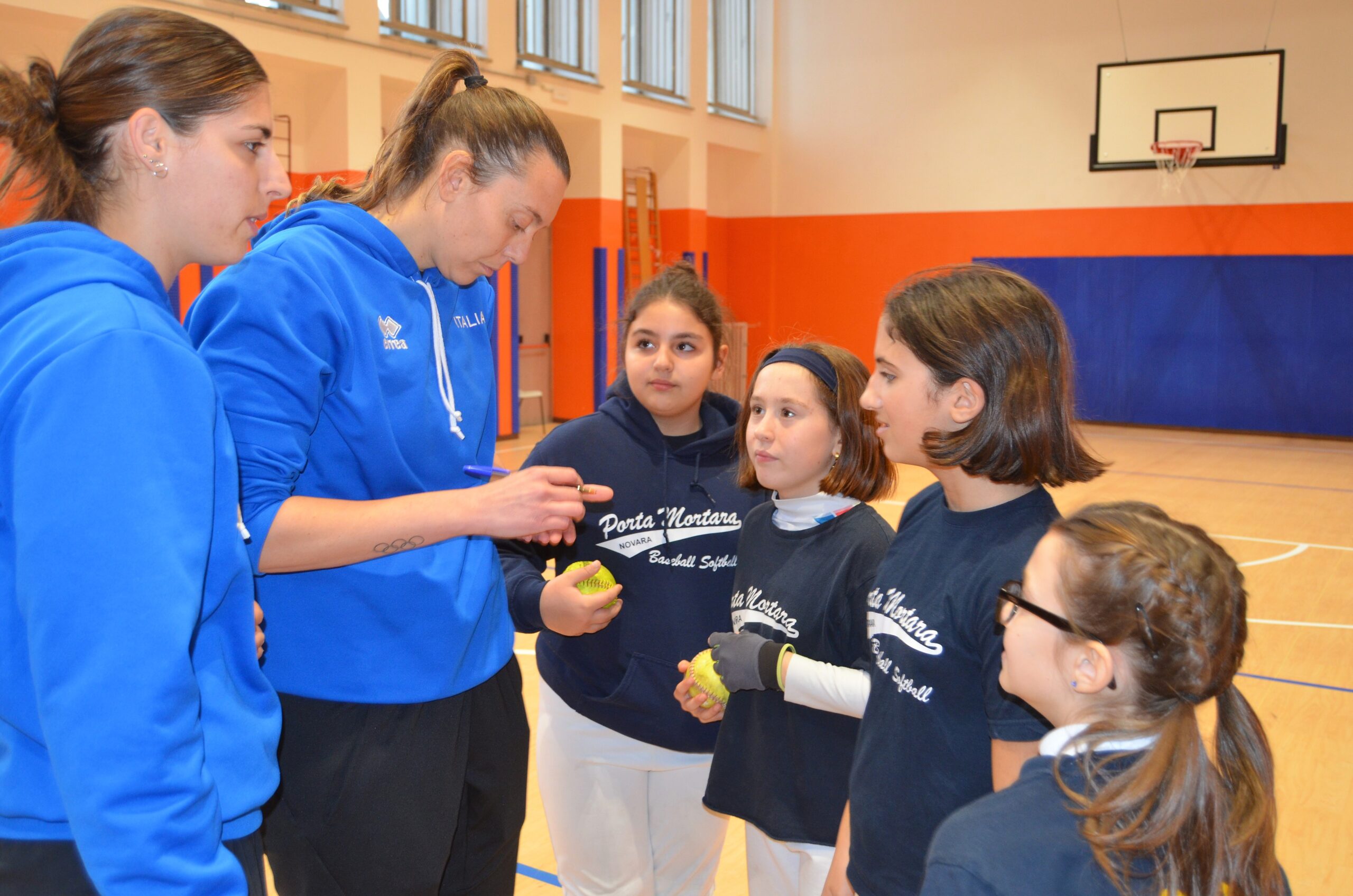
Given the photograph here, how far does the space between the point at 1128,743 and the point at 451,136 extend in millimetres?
1202

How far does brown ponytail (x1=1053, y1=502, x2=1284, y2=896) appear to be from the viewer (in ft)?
3.49

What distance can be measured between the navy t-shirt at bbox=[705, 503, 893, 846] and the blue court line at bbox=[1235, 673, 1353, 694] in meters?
3.26

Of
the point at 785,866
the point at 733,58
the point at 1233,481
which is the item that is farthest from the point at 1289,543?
the point at 733,58

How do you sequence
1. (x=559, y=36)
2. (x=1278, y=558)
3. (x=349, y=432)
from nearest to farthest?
(x=349, y=432), (x=1278, y=558), (x=559, y=36)

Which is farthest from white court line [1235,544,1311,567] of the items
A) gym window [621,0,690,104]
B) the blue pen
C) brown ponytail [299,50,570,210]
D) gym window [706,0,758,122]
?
gym window [706,0,758,122]

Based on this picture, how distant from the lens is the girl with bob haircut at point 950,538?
1415mm

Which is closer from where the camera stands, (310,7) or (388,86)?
(310,7)

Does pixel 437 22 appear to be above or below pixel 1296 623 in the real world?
above

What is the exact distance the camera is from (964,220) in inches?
491

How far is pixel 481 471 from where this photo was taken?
1615mm

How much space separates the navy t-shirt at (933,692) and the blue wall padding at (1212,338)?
389 inches

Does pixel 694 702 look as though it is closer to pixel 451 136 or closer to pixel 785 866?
pixel 785 866

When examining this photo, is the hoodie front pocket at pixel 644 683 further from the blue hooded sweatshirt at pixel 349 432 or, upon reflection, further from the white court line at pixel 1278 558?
the white court line at pixel 1278 558

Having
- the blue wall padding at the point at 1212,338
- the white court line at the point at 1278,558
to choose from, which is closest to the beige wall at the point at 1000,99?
the blue wall padding at the point at 1212,338
